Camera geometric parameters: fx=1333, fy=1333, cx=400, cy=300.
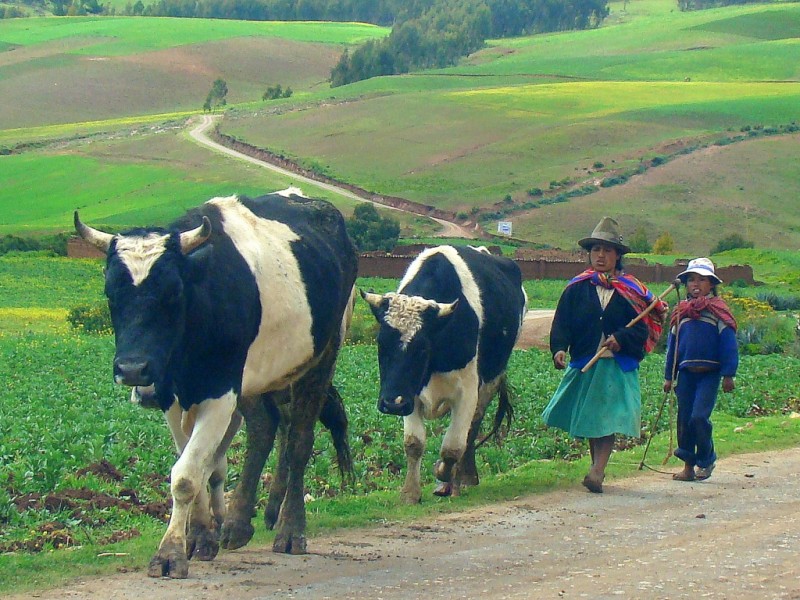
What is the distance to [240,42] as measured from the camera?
557 feet

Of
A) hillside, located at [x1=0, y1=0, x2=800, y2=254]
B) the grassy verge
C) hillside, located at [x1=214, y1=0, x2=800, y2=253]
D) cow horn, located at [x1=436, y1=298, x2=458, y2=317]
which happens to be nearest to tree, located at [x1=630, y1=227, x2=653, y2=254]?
hillside, located at [x1=0, y1=0, x2=800, y2=254]

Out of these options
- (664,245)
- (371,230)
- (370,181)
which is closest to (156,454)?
(371,230)

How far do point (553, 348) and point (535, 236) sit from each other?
62158 mm

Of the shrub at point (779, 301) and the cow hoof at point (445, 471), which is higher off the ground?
the cow hoof at point (445, 471)

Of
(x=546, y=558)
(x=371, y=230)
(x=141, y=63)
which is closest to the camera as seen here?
(x=546, y=558)

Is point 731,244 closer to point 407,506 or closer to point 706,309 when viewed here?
point 706,309

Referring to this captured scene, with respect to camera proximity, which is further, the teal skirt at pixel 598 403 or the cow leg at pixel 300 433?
the teal skirt at pixel 598 403

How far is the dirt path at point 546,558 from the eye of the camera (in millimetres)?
8109

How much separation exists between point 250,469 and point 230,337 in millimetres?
1657

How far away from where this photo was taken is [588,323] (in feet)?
42.5

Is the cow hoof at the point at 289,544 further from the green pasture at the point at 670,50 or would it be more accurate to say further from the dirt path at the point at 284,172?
the green pasture at the point at 670,50

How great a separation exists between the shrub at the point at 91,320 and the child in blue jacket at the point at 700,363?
88.4 feet

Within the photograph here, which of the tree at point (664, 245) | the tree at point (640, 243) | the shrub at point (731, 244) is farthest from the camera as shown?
the tree at point (640, 243)

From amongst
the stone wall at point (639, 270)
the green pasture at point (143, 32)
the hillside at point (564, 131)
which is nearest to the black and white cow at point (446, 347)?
the stone wall at point (639, 270)
